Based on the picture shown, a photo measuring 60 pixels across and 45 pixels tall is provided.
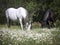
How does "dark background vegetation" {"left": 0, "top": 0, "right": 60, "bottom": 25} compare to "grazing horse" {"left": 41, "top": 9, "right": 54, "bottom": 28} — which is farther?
"dark background vegetation" {"left": 0, "top": 0, "right": 60, "bottom": 25}

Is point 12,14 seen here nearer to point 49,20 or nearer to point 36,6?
point 36,6

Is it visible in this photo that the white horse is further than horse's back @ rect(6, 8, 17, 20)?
No

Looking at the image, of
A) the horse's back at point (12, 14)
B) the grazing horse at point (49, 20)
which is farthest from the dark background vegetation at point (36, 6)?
the horse's back at point (12, 14)

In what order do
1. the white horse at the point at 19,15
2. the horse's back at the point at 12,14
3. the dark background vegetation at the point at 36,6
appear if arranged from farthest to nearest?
the dark background vegetation at the point at 36,6 → the horse's back at the point at 12,14 → the white horse at the point at 19,15

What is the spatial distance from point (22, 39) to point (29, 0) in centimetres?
509

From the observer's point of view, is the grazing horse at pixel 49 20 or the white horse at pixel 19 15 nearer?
the white horse at pixel 19 15

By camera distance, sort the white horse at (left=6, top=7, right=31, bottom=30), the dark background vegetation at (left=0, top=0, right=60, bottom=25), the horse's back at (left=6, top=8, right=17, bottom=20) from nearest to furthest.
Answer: the white horse at (left=6, top=7, right=31, bottom=30)
the horse's back at (left=6, top=8, right=17, bottom=20)
the dark background vegetation at (left=0, top=0, right=60, bottom=25)

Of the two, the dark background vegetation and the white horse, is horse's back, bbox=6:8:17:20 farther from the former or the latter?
the dark background vegetation

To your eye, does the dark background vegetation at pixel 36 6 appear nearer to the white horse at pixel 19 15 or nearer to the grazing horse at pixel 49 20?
the grazing horse at pixel 49 20

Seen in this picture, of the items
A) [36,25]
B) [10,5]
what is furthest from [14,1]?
[36,25]

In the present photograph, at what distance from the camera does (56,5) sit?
946 centimetres

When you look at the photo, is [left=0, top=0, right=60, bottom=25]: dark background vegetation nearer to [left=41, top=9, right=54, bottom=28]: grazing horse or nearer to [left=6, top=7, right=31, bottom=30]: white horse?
[left=41, top=9, right=54, bottom=28]: grazing horse

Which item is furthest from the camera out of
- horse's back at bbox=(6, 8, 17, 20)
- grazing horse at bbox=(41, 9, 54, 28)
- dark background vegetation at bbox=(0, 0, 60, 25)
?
dark background vegetation at bbox=(0, 0, 60, 25)

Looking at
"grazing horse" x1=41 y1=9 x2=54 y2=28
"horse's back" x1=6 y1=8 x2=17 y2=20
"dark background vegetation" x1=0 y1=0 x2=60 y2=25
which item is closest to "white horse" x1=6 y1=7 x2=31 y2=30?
"horse's back" x1=6 y1=8 x2=17 y2=20
